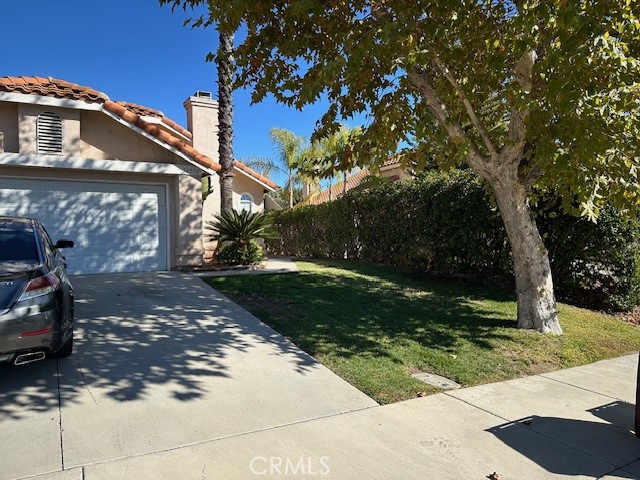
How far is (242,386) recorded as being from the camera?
16.0 feet

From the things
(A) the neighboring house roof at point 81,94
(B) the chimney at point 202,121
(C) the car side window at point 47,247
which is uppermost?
(B) the chimney at point 202,121

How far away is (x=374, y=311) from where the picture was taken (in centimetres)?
820

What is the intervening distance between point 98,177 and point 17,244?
257 inches

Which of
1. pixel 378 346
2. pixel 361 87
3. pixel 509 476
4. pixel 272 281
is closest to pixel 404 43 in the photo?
pixel 361 87

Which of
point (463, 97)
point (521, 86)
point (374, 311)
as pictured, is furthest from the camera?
point (374, 311)

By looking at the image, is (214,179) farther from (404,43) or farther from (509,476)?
(509,476)

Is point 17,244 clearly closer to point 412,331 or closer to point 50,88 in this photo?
point 412,331

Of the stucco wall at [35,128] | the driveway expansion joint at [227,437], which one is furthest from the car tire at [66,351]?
the stucco wall at [35,128]

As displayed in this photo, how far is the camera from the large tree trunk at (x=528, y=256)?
7.26m

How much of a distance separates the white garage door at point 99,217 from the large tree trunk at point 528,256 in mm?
7918

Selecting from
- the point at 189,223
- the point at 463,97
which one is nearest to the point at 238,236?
the point at 189,223

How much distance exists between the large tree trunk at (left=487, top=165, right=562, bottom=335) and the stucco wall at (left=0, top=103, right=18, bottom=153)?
9.44 meters

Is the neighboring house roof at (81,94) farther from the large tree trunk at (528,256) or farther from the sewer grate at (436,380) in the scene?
the sewer grate at (436,380)

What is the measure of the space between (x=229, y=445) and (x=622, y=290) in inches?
318
